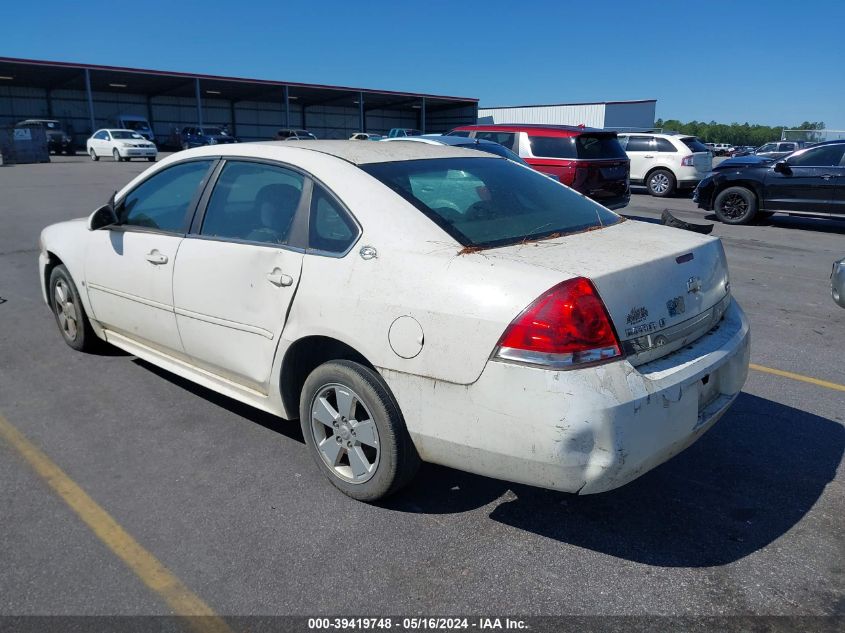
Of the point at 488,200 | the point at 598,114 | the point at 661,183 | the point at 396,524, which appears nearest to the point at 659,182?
the point at 661,183

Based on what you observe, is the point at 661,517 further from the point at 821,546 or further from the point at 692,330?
the point at 692,330

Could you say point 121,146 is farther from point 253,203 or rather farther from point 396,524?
point 396,524

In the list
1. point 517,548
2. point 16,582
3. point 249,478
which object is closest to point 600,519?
point 517,548

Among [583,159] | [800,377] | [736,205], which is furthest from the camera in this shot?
[736,205]

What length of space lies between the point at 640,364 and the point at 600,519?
82cm

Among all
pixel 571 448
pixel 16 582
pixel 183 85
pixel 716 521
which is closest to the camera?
pixel 571 448

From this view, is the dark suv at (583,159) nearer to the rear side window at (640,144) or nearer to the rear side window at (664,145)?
the rear side window at (664,145)

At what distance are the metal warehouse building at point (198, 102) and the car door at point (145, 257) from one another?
39.2 m

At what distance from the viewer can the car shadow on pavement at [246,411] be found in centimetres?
381

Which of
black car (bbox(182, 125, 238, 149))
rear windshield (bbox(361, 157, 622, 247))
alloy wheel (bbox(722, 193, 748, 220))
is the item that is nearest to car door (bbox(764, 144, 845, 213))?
alloy wheel (bbox(722, 193, 748, 220))

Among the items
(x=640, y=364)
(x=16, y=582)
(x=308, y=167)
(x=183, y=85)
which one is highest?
(x=183, y=85)

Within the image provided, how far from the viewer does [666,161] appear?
18031 millimetres

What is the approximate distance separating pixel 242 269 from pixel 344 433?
0.97 metres

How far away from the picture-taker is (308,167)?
3238 mm
